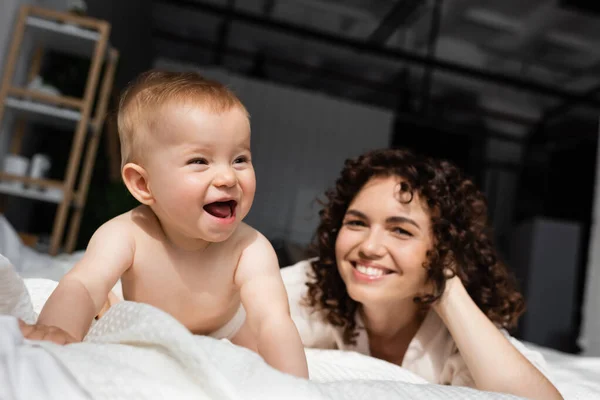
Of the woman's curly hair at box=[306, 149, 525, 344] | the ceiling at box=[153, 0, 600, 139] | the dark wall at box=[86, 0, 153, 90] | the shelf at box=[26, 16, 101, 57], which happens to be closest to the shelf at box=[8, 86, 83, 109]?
the shelf at box=[26, 16, 101, 57]

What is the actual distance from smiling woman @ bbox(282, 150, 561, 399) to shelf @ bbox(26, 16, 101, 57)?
181 centimetres

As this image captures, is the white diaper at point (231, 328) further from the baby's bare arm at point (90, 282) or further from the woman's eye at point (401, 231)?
the woman's eye at point (401, 231)

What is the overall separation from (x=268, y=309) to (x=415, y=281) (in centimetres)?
42

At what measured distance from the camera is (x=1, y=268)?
0.58m

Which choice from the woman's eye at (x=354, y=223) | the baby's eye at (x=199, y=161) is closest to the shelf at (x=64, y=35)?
A: the woman's eye at (x=354, y=223)

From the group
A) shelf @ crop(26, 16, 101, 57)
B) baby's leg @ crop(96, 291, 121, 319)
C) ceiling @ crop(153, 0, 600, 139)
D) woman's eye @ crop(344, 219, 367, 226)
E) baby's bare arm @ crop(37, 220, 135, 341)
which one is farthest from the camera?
ceiling @ crop(153, 0, 600, 139)

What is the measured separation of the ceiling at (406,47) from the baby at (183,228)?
12.2ft

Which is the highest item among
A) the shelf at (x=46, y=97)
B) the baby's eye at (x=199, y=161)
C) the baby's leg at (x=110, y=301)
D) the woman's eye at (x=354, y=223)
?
the shelf at (x=46, y=97)

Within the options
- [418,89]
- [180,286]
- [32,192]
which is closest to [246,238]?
[180,286]

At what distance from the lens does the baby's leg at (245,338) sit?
845 millimetres

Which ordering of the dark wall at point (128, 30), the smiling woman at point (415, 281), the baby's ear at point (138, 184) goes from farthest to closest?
the dark wall at point (128, 30) → the smiling woman at point (415, 281) → the baby's ear at point (138, 184)

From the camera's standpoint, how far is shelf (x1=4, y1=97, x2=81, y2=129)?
240 centimetres

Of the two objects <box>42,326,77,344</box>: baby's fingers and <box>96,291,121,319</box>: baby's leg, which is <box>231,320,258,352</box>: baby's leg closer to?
<box>96,291,121,319</box>: baby's leg

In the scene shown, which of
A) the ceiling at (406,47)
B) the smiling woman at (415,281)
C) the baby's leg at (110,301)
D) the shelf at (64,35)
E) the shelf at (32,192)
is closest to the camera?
the baby's leg at (110,301)
